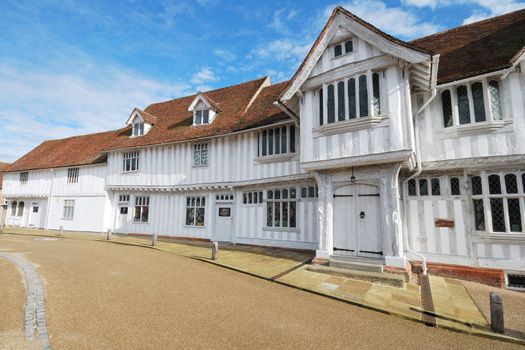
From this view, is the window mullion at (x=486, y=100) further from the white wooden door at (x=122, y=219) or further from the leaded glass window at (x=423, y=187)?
the white wooden door at (x=122, y=219)

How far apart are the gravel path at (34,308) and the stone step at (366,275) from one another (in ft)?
21.7

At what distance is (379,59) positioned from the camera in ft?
26.5

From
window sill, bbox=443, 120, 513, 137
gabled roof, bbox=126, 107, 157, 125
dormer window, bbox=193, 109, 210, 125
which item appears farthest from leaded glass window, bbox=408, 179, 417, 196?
gabled roof, bbox=126, 107, 157, 125

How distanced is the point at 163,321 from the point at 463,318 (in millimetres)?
5788

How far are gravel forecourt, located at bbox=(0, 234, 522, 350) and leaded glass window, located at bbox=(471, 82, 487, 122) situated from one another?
258 inches

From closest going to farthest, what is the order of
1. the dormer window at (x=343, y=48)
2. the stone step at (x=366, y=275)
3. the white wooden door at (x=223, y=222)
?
1. the stone step at (x=366, y=275)
2. the dormer window at (x=343, y=48)
3. the white wooden door at (x=223, y=222)

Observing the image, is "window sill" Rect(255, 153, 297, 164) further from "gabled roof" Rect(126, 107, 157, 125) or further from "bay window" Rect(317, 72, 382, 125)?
→ "gabled roof" Rect(126, 107, 157, 125)

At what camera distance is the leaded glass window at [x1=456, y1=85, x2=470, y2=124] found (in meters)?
8.41

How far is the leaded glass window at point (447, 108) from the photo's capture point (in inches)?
341

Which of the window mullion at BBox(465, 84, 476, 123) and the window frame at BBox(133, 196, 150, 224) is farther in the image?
the window frame at BBox(133, 196, 150, 224)

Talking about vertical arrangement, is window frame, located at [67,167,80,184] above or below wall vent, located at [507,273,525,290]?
above

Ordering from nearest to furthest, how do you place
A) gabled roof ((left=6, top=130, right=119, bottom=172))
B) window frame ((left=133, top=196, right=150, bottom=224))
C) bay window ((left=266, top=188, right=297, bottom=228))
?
1. bay window ((left=266, top=188, right=297, bottom=228))
2. window frame ((left=133, top=196, right=150, bottom=224))
3. gabled roof ((left=6, top=130, right=119, bottom=172))

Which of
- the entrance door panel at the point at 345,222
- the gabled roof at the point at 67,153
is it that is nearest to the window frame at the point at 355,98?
the entrance door panel at the point at 345,222

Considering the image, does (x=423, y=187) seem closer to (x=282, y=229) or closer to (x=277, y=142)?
(x=282, y=229)
